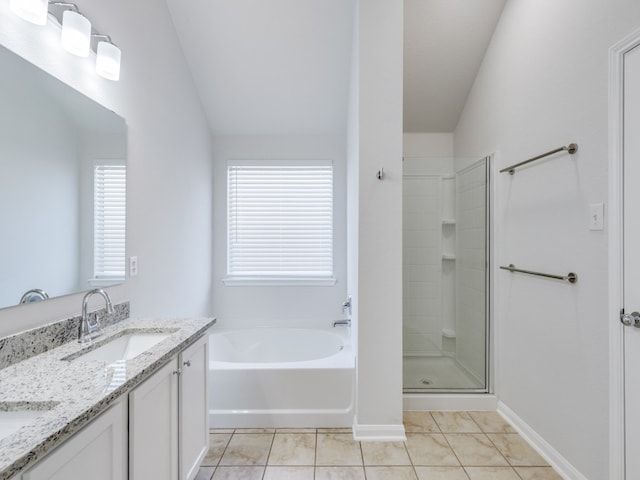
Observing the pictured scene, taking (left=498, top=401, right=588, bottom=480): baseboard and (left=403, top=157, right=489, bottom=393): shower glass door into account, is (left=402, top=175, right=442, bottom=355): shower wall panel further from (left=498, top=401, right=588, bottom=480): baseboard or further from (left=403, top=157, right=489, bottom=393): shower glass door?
(left=498, top=401, right=588, bottom=480): baseboard

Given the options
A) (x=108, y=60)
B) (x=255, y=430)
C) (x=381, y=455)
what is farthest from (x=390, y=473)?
(x=108, y=60)

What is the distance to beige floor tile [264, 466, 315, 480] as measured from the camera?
1.77m

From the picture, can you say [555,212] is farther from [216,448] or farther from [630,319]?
[216,448]

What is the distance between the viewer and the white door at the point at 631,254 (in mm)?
1369

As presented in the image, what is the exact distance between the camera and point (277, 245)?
3.33m

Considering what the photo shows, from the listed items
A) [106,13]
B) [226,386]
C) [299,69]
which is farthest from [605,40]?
[226,386]

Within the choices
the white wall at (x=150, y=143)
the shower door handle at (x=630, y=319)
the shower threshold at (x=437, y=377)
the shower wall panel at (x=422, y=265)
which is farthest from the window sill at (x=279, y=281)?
the shower door handle at (x=630, y=319)

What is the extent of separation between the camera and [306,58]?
2.68 m

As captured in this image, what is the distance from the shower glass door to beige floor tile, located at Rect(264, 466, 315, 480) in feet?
3.55

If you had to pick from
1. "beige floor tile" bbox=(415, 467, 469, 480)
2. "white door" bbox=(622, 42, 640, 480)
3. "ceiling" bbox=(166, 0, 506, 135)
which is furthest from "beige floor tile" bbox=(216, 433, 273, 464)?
"ceiling" bbox=(166, 0, 506, 135)

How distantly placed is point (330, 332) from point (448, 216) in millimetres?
1490

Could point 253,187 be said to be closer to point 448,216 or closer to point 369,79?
point 369,79

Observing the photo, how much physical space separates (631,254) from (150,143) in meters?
2.57

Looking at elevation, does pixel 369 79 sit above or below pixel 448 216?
above
